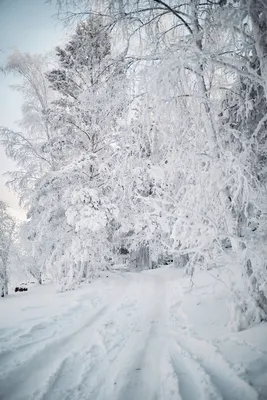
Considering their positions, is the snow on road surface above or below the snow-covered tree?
below

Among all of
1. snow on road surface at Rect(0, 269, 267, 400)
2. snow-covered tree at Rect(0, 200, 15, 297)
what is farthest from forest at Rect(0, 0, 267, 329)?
snow-covered tree at Rect(0, 200, 15, 297)

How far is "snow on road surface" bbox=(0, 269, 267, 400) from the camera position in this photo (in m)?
2.72

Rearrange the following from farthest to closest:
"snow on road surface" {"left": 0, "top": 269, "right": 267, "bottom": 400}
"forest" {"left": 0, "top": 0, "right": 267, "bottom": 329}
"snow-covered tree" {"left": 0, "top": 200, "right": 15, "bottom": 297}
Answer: "snow-covered tree" {"left": 0, "top": 200, "right": 15, "bottom": 297} < "forest" {"left": 0, "top": 0, "right": 267, "bottom": 329} < "snow on road surface" {"left": 0, "top": 269, "right": 267, "bottom": 400}

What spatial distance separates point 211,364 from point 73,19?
6.07 m

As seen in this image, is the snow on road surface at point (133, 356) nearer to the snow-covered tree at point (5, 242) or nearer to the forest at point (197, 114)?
the forest at point (197, 114)

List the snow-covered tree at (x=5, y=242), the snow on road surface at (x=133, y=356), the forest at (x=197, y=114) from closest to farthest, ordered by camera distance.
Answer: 1. the snow on road surface at (x=133, y=356)
2. the forest at (x=197, y=114)
3. the snow-covered tree at (x=5, y=242)

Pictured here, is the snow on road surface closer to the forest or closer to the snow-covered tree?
the forest

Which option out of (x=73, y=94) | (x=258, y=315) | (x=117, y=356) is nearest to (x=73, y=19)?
(x=117, y=356)

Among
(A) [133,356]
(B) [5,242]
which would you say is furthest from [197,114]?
(B) [5,242]

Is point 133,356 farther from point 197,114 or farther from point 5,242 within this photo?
point 5,242

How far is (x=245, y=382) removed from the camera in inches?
104

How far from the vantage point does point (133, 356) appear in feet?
11.9

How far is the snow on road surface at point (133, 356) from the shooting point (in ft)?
8.94

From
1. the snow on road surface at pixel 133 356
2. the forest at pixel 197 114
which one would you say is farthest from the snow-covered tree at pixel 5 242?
the forest at pixel 197 114
